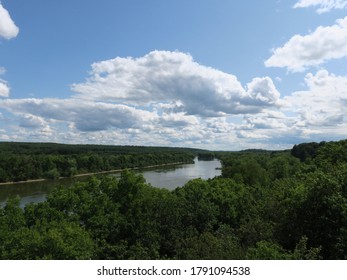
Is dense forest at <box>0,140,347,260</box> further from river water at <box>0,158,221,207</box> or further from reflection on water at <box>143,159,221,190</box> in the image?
reflection on water at <box>143,159,221,190</box>

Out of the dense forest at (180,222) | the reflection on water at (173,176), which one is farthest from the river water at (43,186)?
the dense forest at (180,222)

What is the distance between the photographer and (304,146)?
10769cm

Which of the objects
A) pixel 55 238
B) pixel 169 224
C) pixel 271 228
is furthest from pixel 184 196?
pixel 55 238

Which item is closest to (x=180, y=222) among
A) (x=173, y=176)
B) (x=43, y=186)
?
(x=43, y=186)

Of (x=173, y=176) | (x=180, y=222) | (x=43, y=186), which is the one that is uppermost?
(x=180, y=222)

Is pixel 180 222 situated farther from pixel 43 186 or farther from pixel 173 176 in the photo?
pixel 173 176

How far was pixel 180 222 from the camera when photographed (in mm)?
24359

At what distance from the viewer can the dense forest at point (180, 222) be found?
14.7 meters

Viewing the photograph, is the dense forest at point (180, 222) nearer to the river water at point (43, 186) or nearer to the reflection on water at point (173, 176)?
the river water at point (43, 186)

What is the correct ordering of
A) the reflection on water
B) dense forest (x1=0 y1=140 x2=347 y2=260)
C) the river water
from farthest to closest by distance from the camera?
the reflection on water < the river water < dense forest (x1=0 y1=140 x2=347 y2=260)

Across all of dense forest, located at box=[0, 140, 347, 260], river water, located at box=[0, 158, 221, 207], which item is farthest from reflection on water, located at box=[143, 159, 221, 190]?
dense forest, located at box=[0, 140, 347, 260]

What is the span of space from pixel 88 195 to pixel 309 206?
53.5 feet

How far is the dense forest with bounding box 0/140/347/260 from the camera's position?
14.7 metres

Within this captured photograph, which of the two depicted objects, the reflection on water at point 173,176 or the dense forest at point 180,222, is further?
the reflection on water at point 173,176
